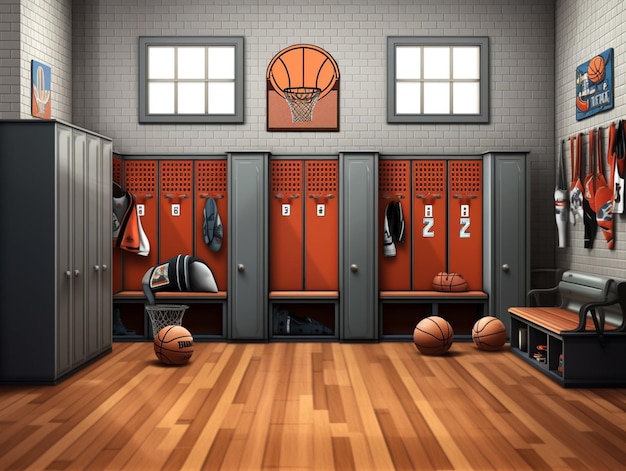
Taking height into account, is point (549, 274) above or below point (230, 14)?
below

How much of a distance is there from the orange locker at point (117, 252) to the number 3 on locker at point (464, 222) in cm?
368

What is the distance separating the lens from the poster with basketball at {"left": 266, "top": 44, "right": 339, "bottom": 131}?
25.1 ft

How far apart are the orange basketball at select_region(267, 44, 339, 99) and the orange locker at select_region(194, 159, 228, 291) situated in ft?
3.84

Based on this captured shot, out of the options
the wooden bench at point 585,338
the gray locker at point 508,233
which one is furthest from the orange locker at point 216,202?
the wooden bench at point 585,338

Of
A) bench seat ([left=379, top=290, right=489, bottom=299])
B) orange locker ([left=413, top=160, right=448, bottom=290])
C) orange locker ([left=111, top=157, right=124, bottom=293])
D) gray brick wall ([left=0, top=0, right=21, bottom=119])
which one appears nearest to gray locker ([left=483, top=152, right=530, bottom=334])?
bench seat ([left=379, top=290, right=489, bottom=299])

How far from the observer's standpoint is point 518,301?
7.14 m

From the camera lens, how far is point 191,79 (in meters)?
7.68

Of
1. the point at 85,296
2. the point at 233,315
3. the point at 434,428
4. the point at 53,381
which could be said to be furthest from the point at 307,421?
the point at 233,315

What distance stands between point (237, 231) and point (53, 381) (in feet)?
8.34

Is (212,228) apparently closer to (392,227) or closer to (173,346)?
(173,346)

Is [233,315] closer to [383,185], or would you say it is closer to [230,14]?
[383,185]

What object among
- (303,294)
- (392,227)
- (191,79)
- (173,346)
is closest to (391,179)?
(392,227)

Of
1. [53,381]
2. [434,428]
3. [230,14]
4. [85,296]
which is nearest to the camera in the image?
[434,428]

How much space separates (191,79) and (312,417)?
4641 millimetres
